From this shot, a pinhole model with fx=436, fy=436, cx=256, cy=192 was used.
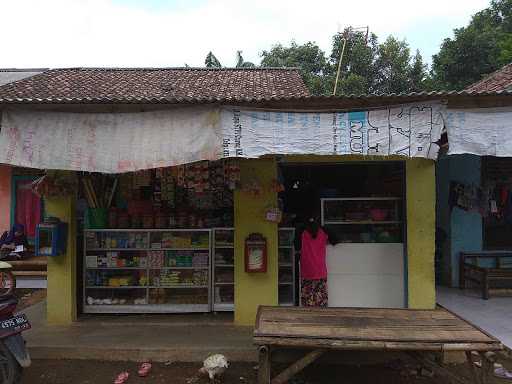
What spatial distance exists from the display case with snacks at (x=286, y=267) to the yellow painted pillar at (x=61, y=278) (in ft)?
10.3

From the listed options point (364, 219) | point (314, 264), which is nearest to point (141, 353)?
point (314, 264)

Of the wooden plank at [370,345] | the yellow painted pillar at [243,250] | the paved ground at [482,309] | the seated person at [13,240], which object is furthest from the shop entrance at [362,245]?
the seated person at [13,240]

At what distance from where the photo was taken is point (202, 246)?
7.08 m

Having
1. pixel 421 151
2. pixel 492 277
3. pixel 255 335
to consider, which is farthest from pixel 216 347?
pixel 492 277

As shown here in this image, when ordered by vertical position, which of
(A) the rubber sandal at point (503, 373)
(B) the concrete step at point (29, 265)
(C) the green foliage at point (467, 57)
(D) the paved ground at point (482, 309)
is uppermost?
(C) the green foliage at point (467, 57)

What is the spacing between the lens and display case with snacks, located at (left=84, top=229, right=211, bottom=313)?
276 inches

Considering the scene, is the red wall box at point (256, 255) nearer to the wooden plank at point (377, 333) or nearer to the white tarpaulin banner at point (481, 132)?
the wooden plank at point (377, 333)

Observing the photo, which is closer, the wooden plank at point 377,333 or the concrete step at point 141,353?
the wooden plank at point 377,333

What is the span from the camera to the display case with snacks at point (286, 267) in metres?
6.81

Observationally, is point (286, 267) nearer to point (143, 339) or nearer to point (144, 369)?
point (143, 339)

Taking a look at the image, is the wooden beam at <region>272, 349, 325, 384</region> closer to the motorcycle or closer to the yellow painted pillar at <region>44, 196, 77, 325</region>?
the motorcycle

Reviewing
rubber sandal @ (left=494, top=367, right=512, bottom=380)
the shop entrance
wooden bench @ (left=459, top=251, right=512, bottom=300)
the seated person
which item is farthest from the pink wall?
rubber sandal @ (left=494, top=367, right=512, bottom=380)

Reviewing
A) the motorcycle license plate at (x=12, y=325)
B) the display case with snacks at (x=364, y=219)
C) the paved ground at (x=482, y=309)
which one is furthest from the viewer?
the display case with snacks at (x=364, y=219)

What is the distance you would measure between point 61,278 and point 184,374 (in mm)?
2576
